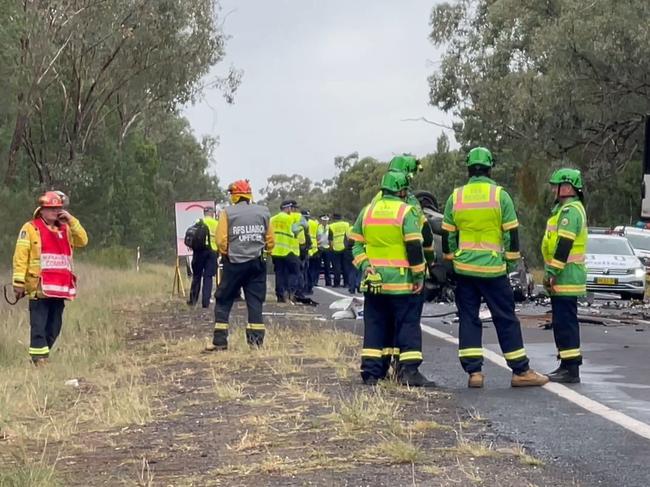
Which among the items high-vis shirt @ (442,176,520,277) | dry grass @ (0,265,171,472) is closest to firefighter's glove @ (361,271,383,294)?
high-vis shirt @ (442,176,520,277)

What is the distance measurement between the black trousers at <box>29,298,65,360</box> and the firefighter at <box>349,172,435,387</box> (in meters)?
3.70

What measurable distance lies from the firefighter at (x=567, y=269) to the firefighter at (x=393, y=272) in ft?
3.82

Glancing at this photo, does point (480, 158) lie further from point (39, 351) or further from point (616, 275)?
point (616, 275)

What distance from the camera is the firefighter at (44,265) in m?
12.2

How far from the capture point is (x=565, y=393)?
977 centimetres

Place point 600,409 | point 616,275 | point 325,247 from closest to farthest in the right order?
point 600,409 → point 616,275 → point 325,247

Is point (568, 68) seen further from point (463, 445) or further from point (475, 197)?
point (463, 445)

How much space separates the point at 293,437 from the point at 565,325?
11.9 feet

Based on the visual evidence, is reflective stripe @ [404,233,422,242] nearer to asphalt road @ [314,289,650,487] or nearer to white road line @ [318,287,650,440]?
asphalt road @ [314,289,650,487]

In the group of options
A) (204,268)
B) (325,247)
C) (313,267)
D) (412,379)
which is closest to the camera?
(412,379)

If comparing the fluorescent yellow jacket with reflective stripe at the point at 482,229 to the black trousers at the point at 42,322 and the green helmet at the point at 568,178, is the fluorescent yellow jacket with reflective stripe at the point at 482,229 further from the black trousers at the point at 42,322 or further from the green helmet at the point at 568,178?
the black trousers at the point at 42,322

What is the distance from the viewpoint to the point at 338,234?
2997 centimetres

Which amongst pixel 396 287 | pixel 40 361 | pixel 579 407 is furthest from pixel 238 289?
pixel 579 407

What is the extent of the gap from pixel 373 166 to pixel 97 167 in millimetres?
58411
